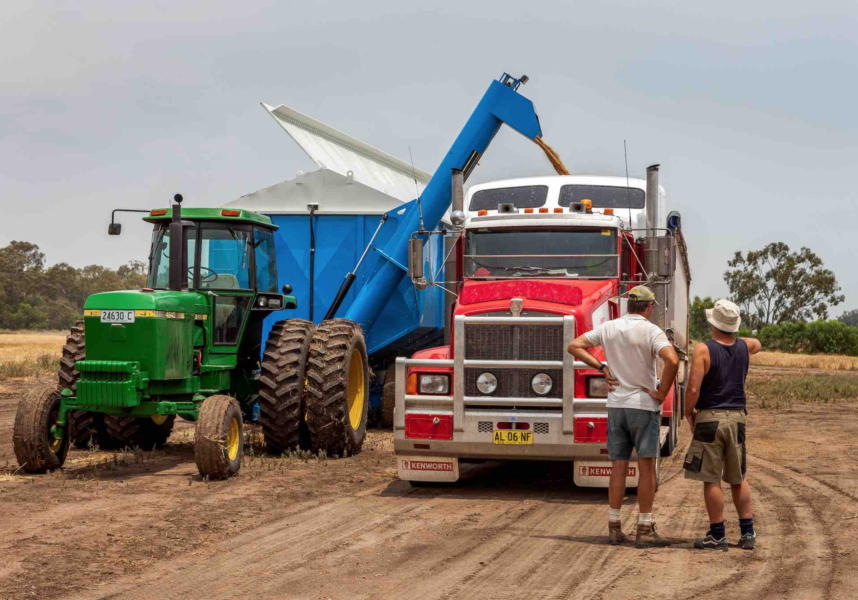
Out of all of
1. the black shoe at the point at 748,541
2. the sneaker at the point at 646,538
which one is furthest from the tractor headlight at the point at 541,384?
the black shoe at the point at 748,541

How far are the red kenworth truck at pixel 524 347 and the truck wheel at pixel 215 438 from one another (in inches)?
64.3

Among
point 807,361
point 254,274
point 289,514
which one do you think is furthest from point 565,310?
point 807,361

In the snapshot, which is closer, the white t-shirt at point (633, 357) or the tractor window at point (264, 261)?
the white t-shirt at point (633, 357)

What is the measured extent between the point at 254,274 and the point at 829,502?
656 cm

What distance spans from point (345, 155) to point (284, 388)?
730cm

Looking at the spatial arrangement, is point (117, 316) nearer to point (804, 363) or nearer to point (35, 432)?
point (35, 432)

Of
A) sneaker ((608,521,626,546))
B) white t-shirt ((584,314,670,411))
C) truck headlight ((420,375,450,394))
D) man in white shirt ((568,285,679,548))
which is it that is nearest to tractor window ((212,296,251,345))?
truck headlight ((420,375,450,394))

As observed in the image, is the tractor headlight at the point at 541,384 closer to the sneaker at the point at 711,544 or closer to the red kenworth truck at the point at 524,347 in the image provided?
the red kenworth truck at the point at 524,347

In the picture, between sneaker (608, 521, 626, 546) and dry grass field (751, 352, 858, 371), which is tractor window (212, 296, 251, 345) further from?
dry grass field (751, 352, 858, 371)

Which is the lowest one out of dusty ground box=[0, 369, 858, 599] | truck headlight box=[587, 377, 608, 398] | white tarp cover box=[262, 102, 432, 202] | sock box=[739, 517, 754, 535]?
dusty ground box=[0, 369, 858, 599]

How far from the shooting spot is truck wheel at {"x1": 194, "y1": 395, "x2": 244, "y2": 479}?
395 inches

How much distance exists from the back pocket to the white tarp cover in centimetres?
851

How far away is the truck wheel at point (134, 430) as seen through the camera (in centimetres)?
1271

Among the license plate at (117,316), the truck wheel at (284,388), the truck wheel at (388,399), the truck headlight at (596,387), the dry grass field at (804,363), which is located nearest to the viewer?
the truck headlight at (596,387)
